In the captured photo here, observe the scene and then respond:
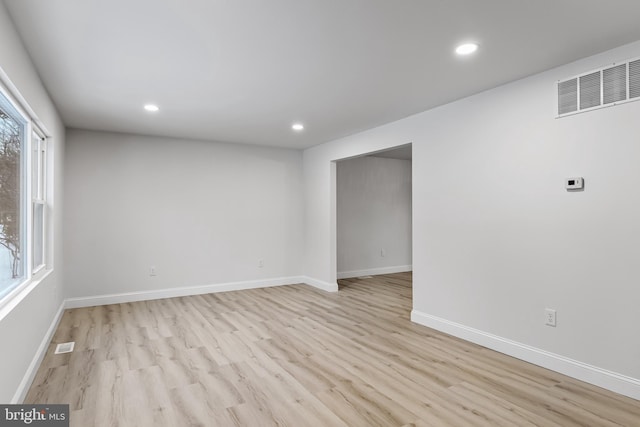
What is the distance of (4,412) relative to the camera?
200 centimetres

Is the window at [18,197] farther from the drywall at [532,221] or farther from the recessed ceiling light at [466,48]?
the drywall at [532,221]

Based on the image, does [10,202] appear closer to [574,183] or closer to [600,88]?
[574,183]

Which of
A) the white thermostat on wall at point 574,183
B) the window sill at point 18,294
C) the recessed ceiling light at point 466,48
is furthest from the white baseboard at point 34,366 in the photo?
the white thermostat on wall at point 574,183

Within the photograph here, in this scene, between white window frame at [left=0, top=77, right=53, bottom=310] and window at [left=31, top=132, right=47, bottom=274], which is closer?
white window frame at [left=0, top=77, right=53, bottom=310]

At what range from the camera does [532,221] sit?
3.08m

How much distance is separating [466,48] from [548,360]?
2536mm

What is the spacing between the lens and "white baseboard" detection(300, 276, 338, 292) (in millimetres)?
5949

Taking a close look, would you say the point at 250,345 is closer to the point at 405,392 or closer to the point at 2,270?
the point at 405,392

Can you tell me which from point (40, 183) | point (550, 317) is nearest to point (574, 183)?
point (550, 317)

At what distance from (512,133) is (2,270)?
13.3ft

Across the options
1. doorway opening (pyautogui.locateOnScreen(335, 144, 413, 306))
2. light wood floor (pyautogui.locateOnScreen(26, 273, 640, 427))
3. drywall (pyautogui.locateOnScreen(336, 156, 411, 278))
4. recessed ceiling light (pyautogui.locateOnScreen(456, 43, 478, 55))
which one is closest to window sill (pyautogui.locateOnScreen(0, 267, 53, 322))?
light wood floor (pyautogui.locateOnScreen(26, 273, 640, 427))

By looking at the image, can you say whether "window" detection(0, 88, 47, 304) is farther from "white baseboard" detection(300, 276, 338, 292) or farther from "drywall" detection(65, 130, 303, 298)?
"white baseboard" detection(300, 276, 338, 292)

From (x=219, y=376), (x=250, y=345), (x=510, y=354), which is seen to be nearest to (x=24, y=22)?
(x=219, y=376)

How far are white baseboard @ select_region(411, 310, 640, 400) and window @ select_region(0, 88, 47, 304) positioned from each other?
12.3ft
